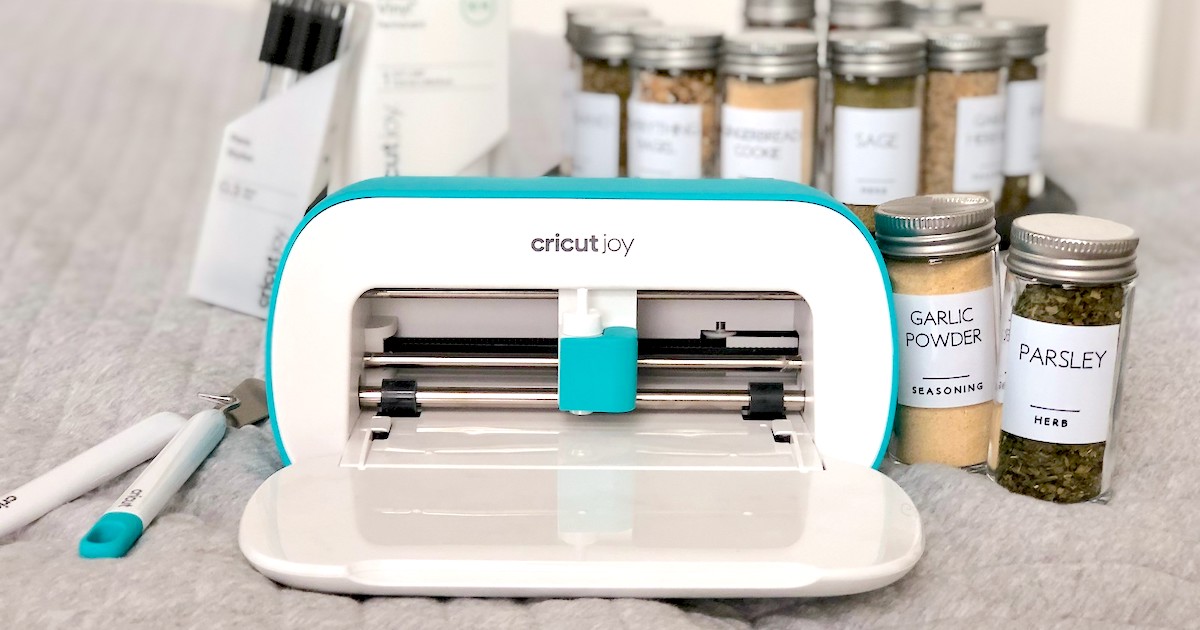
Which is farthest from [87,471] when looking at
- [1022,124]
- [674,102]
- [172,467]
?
[1022,124]

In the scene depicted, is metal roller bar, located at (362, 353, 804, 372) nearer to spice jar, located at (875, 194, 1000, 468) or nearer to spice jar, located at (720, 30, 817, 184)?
spice jar, located at (875, 194, 1000, 468)

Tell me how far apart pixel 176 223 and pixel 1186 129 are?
1.52m

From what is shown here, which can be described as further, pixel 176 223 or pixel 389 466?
pixel 176 223

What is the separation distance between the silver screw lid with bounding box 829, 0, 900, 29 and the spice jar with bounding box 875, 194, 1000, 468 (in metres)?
0.44

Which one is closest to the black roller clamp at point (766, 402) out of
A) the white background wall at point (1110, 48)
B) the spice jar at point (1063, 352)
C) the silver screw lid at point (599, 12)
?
the spice jar at point (1063, 352)

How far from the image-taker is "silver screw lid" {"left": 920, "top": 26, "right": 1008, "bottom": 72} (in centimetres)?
85

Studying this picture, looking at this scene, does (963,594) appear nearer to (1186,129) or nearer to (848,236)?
(848,236)

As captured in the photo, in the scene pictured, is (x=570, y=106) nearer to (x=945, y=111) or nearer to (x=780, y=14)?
(x=780, y=14)

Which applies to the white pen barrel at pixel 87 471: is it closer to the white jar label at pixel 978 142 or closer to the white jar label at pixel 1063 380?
the white jar label at pixel 1063 380

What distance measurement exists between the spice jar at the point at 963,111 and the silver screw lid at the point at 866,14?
14 cm

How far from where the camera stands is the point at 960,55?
2.79 ft

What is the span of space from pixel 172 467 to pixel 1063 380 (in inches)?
16.3

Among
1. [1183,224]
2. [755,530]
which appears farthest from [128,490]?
[1183,224]

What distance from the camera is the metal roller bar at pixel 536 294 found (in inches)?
23.6
